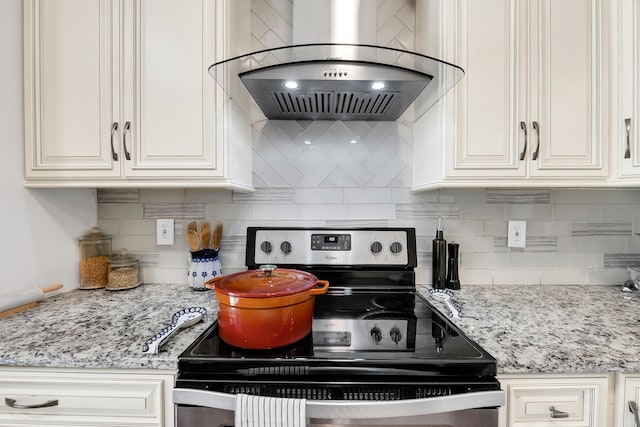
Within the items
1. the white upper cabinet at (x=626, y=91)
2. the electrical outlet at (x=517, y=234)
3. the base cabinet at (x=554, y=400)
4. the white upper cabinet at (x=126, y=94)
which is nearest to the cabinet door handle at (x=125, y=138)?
Result: the white upper cabinet at (x=126, y=94)

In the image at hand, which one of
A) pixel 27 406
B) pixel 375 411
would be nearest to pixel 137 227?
pixel 27 406

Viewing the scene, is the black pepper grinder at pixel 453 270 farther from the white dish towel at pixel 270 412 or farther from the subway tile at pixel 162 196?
the subway tile at pixel 162 196

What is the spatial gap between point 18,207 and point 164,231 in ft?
1.75

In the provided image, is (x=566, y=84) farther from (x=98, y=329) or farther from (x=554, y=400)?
(x=98, y=329)

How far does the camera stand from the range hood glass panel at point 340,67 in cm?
102

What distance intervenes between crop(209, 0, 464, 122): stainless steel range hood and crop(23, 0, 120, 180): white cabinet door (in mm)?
480

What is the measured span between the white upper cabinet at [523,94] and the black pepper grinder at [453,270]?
346 mm

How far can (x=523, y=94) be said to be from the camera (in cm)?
128

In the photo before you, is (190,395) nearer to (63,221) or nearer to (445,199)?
(63,221)

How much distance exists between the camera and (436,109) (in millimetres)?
1326

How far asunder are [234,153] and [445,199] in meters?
0.99

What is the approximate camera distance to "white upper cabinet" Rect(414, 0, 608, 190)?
1.27 m

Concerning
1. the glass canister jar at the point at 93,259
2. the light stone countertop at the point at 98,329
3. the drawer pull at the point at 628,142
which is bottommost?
the light stone countertop at the point at 98,329

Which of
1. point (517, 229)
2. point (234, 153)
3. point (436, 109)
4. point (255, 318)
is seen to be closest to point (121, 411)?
point (255, 318)
